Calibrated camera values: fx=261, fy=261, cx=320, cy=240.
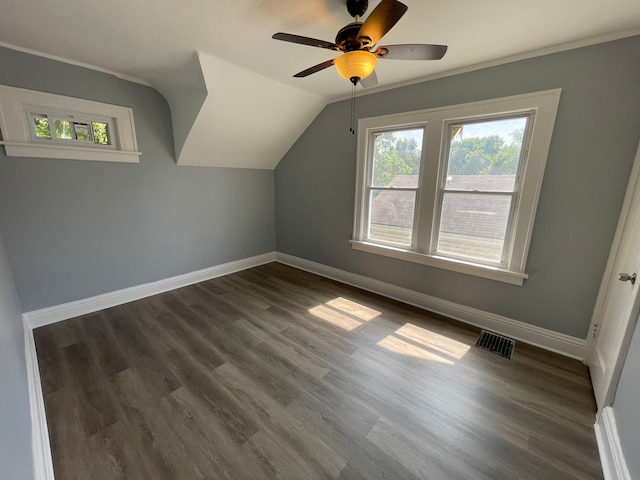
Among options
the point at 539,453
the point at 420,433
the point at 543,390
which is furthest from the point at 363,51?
the point at 543,390

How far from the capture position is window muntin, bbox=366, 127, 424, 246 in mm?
2900

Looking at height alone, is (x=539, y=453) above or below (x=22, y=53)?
below

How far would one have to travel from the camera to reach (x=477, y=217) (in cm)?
256

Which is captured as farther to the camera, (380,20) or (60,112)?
(60,112)

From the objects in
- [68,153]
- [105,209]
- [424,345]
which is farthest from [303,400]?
[68,153]

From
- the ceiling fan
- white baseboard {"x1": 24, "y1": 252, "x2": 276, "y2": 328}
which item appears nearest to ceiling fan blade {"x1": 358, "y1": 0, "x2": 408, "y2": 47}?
the ceiling fan

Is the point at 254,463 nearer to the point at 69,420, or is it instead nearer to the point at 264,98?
the point at 69,420

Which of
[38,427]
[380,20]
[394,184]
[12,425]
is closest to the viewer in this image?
[12,425]

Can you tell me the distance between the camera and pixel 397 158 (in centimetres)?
301

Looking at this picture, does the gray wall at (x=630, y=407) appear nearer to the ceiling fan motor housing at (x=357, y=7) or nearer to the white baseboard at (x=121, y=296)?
the ceiling fan motor housing at (x=357, y=7)

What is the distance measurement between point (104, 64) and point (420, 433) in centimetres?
388

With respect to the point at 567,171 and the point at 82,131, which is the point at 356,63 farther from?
the point at 82,131

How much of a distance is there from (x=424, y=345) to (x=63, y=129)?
154 inches

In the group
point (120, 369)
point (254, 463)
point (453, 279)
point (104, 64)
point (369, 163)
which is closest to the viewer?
point (254, 463)
